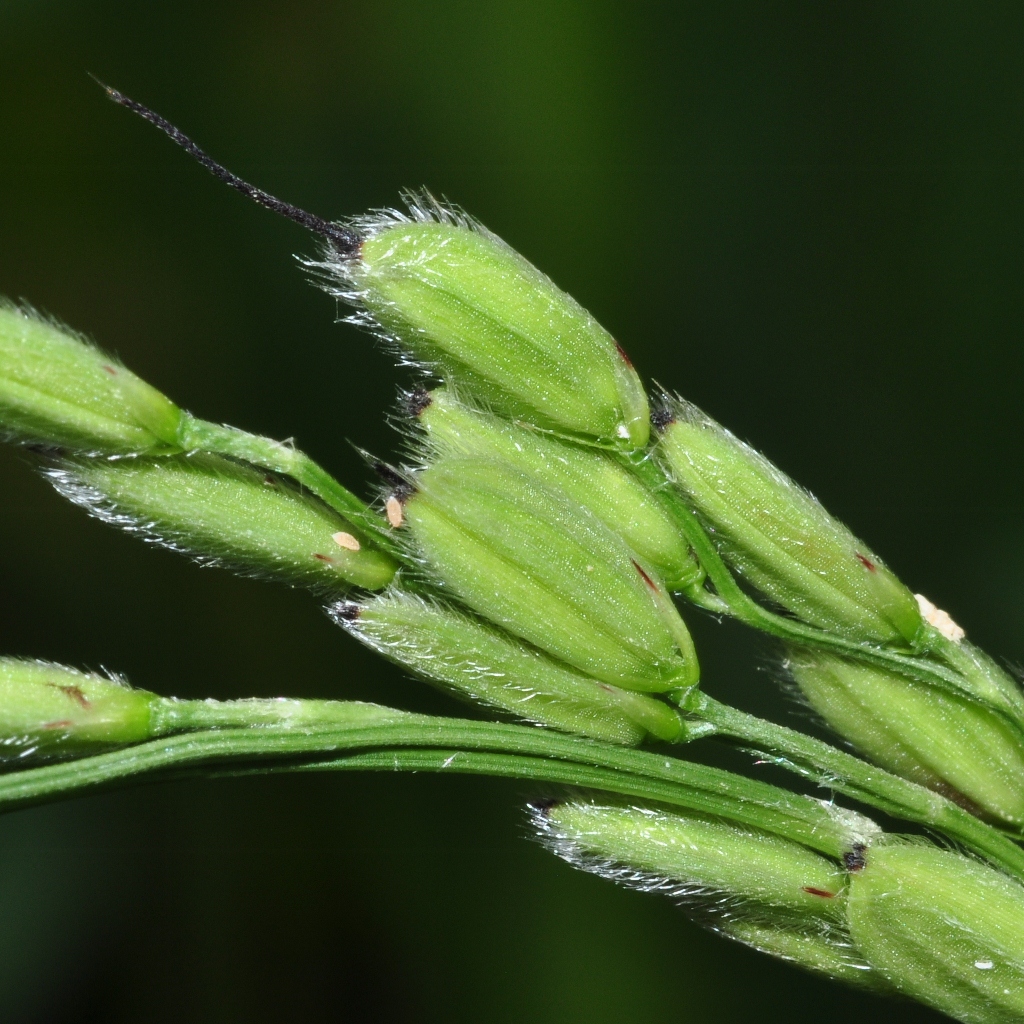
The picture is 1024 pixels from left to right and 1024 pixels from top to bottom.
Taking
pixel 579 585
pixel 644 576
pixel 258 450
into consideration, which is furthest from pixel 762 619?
pixel 258 450

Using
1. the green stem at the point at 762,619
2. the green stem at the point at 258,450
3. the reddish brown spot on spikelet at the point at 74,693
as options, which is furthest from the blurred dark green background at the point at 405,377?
the reddish brown spot on spikelet at the point at 74,693

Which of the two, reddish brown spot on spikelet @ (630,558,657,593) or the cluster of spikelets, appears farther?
reddish brown spot on spikelet @ (630,558,657,593)

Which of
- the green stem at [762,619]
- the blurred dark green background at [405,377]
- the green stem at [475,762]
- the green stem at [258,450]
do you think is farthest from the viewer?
the blurred dark green background at [405,377]

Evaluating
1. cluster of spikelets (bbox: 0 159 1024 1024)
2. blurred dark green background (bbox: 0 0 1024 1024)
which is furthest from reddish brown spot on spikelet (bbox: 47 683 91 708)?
blurred dark green background (bbox: 0 0 1024 1024)

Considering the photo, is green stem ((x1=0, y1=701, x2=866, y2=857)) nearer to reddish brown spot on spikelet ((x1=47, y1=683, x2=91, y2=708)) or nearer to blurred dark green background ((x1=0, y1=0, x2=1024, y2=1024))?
reddish brown spot on spikelet ((x1=47, y1=683, x2=91, y2=708))

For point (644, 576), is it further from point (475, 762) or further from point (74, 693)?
point (74, 693)

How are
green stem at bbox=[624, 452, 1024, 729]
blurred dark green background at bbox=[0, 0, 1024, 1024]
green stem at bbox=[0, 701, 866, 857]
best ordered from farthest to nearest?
1. blurred dark green background at bbox=[0, 0, 1024, 1024]
2. green stem at bbox=[624, 452, 1024, 729]
3. green stem at bbox=[0, 701, 866, 857]

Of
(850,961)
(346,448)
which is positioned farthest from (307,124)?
(850,961)

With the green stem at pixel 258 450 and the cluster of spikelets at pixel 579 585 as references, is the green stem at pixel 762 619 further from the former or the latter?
the green stem at pixel 258 450
